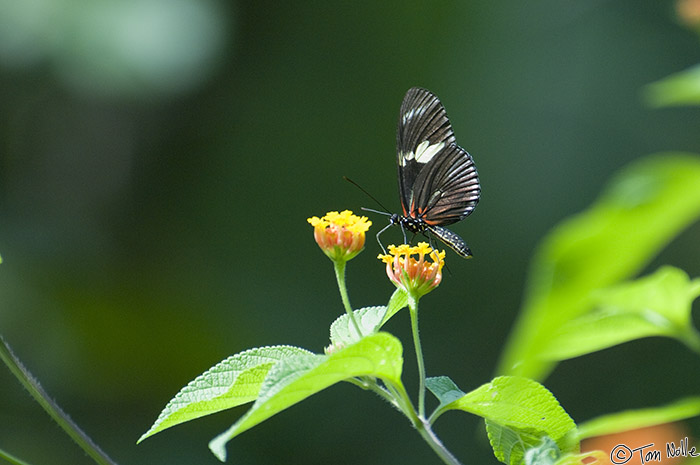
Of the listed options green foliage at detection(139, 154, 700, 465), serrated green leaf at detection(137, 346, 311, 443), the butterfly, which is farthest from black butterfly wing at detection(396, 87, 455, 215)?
serrated green leaf at detection(137, 346, 311, 443)

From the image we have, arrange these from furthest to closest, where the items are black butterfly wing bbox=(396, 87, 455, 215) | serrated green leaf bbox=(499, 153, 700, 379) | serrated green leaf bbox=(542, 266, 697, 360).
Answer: black butterfly wing bbox=(396, 87, 455, 215) → serrated green leaf bbox=(542, 266, 697, 360) → serrated green leaf bbox=(499, 153, 700, 379)

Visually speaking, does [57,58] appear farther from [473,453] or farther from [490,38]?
[473,453]

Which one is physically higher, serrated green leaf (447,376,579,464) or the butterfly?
the butterfly

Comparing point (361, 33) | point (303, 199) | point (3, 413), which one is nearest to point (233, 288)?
point (303, 199)

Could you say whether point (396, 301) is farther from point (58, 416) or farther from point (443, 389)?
point (58, 416)

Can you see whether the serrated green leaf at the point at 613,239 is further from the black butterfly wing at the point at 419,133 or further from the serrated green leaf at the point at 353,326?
the black butterfly wing at the point at 419,133

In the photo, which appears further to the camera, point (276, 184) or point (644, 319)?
point (276, 184)

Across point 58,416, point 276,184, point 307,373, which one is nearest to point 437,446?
point 307,373

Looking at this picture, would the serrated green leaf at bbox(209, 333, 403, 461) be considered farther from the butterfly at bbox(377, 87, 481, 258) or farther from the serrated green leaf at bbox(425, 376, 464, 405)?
the butterfly at bbox(377, 87, 481, 258)
